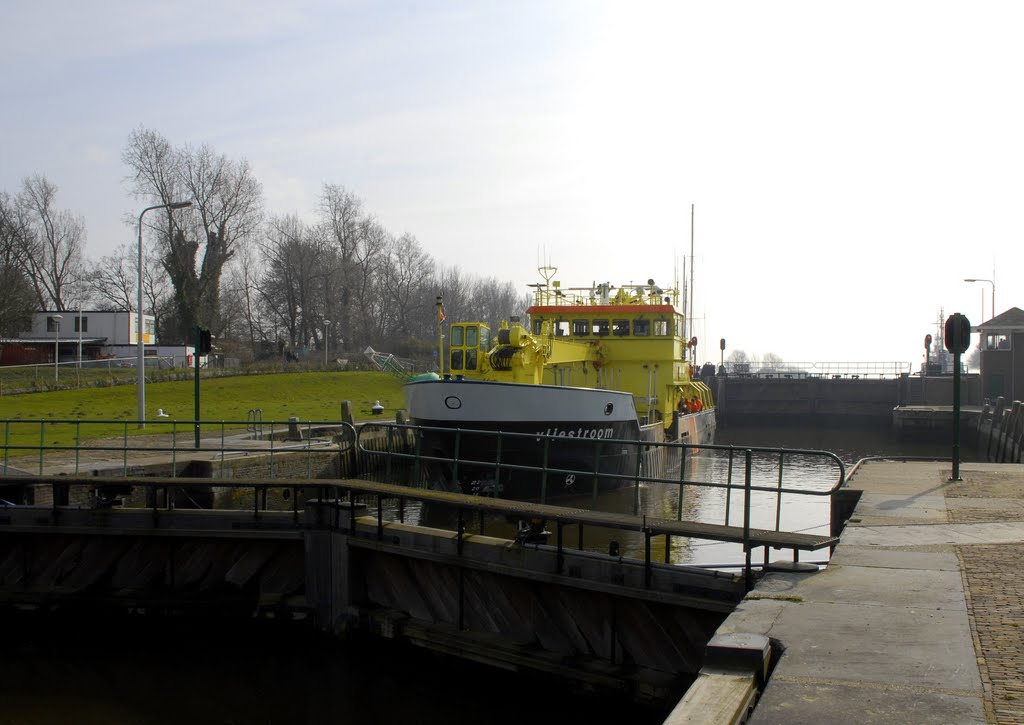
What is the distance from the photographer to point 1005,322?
4506 cm

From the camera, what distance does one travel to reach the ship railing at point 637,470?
8234 millimetres

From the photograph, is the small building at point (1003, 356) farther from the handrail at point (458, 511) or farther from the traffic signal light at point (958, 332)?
the handrail at point (458, 511)

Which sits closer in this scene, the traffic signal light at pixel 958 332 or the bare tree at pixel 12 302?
the traffic signal light at pixel 958 332

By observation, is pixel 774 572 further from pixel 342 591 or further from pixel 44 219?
pixel 44 219

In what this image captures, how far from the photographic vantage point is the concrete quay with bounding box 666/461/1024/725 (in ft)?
14.5

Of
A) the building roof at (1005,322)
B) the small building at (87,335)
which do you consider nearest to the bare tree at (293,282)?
the small building at (87,335)

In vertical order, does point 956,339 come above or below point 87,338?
above

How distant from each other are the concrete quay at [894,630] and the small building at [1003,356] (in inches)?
1469

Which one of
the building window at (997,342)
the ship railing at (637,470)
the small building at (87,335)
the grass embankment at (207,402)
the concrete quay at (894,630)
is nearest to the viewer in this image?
the concrete quay at (894,630)

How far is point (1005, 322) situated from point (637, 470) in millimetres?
42039

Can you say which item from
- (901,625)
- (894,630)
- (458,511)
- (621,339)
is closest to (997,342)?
(621,339)

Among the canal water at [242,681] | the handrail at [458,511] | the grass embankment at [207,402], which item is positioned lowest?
the canal water at [242,681]

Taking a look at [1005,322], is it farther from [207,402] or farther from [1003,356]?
[207,402]

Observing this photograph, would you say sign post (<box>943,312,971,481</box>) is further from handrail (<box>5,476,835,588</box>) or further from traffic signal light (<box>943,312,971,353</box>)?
handrail (<box>5,476,835,588</box>)
